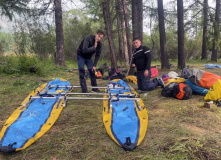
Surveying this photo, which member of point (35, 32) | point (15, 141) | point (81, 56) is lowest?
point (15, 141)

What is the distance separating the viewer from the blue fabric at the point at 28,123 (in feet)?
6.53

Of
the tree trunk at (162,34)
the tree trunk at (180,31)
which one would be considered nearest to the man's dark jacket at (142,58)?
the tree trunk at (180,31)

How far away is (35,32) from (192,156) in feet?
40.2

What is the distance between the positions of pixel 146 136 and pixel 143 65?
8.82ft

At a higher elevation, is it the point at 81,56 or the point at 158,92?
the point at 81,56

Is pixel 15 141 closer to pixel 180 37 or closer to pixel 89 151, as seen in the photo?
pixel 89 151

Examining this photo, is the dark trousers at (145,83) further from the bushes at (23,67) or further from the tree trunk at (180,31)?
the tree trunk at (180,31)

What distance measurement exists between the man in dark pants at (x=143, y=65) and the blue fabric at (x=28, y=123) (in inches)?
101

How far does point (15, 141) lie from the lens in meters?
1.97

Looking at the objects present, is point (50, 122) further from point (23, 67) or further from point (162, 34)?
point (162, 34)

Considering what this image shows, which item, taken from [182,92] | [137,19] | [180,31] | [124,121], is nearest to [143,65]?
[182,92]

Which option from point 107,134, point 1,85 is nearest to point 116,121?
point 107,134

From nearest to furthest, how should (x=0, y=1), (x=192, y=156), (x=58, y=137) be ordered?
→ (x=192, y=156), (x=58, y=137), (x=0, y=1)

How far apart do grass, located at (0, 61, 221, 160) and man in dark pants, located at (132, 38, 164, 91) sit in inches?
46.7
